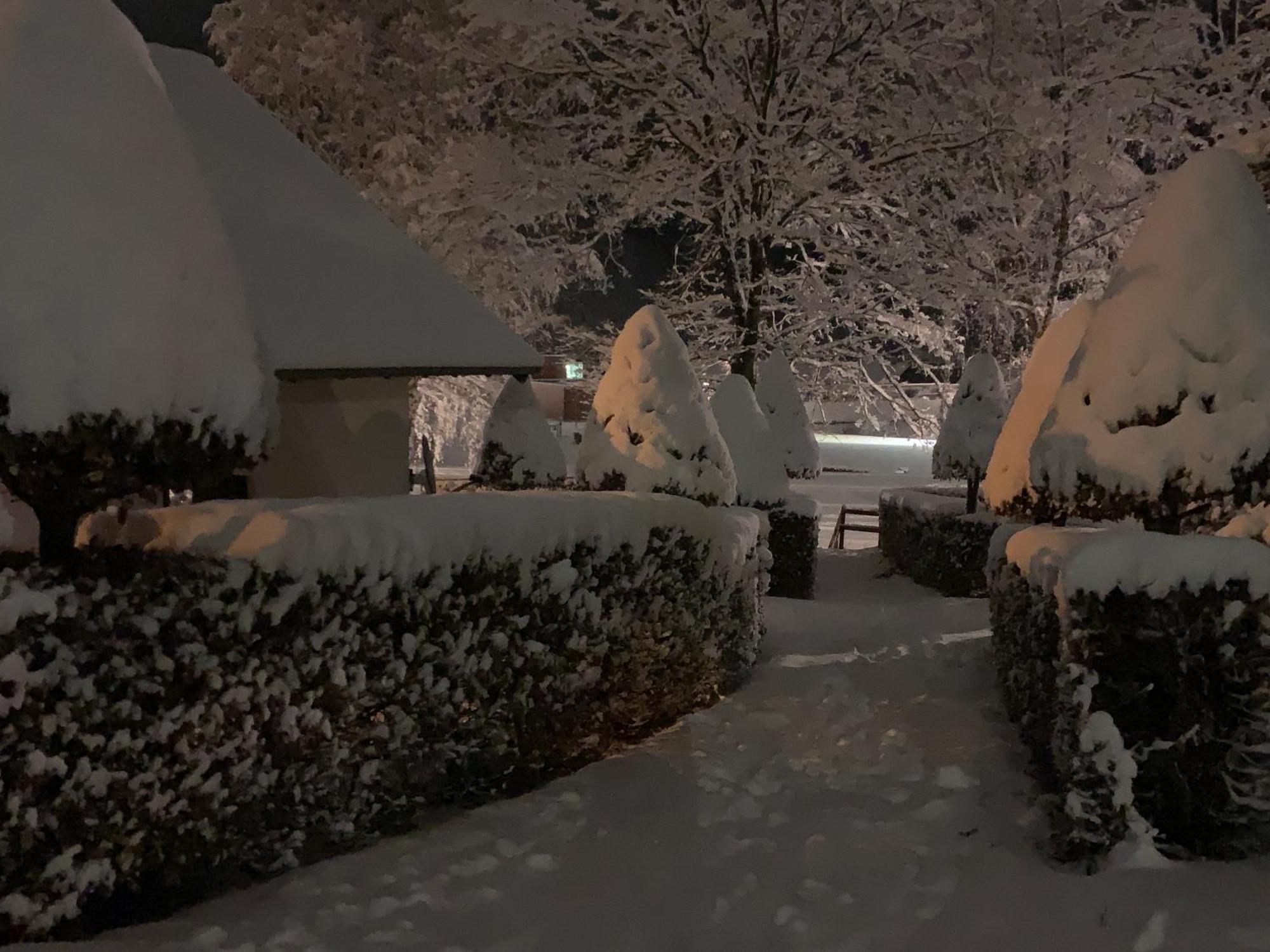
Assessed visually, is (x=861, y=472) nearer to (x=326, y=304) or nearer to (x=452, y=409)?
(x=452, y=409)

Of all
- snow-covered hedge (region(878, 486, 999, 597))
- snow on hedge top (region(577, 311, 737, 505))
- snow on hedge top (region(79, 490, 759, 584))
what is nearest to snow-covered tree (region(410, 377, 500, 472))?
snow-covered hedge (region(878, 486, 999, 597))

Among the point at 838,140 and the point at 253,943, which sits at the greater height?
the point at 838,140

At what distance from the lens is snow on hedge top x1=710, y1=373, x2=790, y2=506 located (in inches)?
522

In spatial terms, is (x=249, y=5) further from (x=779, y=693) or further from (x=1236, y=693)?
(x=1236, y=693)

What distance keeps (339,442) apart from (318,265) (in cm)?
157

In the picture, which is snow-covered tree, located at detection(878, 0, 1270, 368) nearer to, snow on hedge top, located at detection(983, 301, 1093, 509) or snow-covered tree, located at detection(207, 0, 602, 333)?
snow-covered tree, located at detection(207, 0, 602, 333)

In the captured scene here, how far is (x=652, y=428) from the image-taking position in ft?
29.2

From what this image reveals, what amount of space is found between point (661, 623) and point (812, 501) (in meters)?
8.74

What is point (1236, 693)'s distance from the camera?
12.1ft

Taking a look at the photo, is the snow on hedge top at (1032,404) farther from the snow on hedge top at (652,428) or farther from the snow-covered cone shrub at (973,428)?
the snow-covered cone shrub at (973,428)

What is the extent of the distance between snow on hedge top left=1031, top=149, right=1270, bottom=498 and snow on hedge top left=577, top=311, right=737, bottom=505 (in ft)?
14.4

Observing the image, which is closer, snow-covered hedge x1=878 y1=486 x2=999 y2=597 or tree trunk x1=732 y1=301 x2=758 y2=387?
snow-covered hedge x1=878 y1=486 x2=999 y2=597

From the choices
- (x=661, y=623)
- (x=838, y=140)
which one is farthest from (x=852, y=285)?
(x=661, y=623)

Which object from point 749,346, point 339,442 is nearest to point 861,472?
point 749,346
